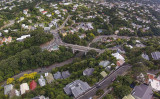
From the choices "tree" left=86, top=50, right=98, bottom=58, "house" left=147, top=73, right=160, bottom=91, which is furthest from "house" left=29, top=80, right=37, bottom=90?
"house" left=147, top=73, right=160, bottom=91

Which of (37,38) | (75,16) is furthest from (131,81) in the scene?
(75,16)

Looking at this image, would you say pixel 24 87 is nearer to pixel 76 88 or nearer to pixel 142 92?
pixel 76 88

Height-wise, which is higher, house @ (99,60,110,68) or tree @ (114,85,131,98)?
tree @ (114,85,131,98)

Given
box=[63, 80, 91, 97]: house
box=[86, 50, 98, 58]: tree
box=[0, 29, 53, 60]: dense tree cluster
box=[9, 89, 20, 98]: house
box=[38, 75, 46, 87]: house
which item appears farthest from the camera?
box=[0, 29, 53, 60]: dense tree cluster

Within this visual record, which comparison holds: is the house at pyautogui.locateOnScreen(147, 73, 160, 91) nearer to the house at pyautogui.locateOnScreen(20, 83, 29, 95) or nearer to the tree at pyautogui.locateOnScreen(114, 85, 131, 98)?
the tree at pyautogui.locateOnScreen(114, 85, 131, 98)

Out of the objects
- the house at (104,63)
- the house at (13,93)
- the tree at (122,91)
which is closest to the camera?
the tree at (122,91)

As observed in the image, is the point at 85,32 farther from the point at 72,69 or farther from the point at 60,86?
the point at 60,86

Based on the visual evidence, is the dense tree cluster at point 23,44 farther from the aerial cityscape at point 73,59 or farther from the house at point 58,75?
the house at point 58,75

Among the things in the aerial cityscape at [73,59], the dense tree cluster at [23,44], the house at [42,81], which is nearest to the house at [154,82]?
the aerial cityscape at [73,59]
